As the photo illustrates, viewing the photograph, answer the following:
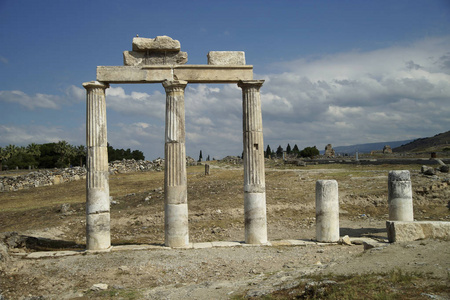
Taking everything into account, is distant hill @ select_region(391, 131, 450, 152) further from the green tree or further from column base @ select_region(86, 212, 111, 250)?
column base @ select_region(86, 212, 111, 250)

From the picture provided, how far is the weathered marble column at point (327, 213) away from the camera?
42.5 feet

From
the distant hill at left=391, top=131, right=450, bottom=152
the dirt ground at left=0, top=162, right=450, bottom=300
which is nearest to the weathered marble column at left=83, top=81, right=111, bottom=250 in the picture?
the dirt ground at left=0, top=162, right=450, bottom=300

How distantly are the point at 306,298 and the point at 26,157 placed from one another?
230 feet

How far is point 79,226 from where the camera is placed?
17.2 metres

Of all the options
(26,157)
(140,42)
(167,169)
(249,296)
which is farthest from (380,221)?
(26,157)

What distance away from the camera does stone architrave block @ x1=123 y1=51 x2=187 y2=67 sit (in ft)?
42.5

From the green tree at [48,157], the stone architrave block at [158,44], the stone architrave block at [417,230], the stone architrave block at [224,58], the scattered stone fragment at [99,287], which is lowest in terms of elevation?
the scattered stone fragment at [99,287]

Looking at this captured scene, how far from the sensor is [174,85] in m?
12.7

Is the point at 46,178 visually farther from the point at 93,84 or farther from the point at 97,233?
the point at 93,84

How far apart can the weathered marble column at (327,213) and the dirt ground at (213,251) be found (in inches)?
16.0

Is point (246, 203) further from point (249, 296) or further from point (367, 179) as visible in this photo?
point (367, 179)

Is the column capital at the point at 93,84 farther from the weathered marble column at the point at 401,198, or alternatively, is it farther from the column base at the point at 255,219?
the weathered marble column at the point at 401,198

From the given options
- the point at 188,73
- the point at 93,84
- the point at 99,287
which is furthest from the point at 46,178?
the point at 99,287

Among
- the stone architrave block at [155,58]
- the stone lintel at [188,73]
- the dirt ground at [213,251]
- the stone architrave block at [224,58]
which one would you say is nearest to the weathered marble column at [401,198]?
the dirt ground at [213,251]
